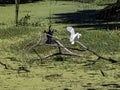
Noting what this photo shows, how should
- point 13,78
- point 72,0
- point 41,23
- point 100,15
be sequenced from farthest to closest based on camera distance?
point 72,0, point 100,15, point 41,23, point 13,78

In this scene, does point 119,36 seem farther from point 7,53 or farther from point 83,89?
point 83,89

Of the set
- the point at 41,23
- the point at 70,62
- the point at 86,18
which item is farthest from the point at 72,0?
the point at 70,62

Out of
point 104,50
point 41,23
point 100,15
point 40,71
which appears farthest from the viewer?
point 100,15

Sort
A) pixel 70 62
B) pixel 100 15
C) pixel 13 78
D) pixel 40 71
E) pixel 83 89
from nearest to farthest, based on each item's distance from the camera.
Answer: pixel 83 89 < pixel 13 78 < pixel 40 71 < pixel 70 62 < pixel 100 15

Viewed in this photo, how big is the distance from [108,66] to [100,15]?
12319mm

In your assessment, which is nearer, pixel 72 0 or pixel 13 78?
pixel 13 78

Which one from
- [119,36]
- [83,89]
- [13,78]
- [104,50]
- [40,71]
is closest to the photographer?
[83,89]

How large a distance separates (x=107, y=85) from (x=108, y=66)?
1.85 m

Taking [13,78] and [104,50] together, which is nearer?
[13,78]

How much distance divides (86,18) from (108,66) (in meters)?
12.7

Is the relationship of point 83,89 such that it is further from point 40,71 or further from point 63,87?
point 40,71

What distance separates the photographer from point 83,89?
7281 mm

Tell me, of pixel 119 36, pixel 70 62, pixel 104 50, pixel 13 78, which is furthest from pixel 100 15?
pixel 13 78

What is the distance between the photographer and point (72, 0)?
34.6 metres
